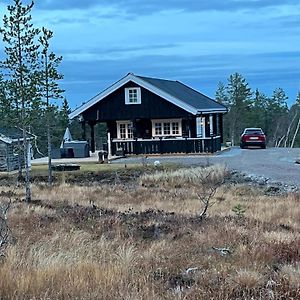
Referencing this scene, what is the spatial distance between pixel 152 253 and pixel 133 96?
3096 centimetres

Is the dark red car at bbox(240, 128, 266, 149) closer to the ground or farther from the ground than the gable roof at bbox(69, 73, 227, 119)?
closer to the ground

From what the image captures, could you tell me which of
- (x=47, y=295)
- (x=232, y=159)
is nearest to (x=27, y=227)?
(x=47, y=295)

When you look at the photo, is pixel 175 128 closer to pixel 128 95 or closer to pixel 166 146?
pixel 166 146

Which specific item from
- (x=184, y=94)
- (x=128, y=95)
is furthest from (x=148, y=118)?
(x=184, y=94)

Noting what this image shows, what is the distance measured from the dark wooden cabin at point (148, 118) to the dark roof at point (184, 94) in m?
0.15

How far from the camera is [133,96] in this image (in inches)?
1489

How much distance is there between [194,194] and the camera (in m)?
17.3

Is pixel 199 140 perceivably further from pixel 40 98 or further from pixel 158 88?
pixel 40 98

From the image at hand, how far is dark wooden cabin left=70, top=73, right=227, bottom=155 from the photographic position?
3628 cm

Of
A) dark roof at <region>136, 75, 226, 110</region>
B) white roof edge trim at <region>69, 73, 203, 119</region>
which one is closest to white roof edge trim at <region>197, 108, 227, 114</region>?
dark roof at <region>136, 75, 226, 110</region>

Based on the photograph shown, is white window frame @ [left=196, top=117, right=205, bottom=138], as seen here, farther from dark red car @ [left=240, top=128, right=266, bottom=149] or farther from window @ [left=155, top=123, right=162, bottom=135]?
dark red car @ [left=240, top=128, right=266, bottom=149]

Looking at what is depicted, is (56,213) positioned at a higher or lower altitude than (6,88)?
lower

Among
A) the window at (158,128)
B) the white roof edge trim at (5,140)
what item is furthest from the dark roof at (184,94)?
the white roof edge trim at (5,140)

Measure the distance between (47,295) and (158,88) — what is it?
3259cm
